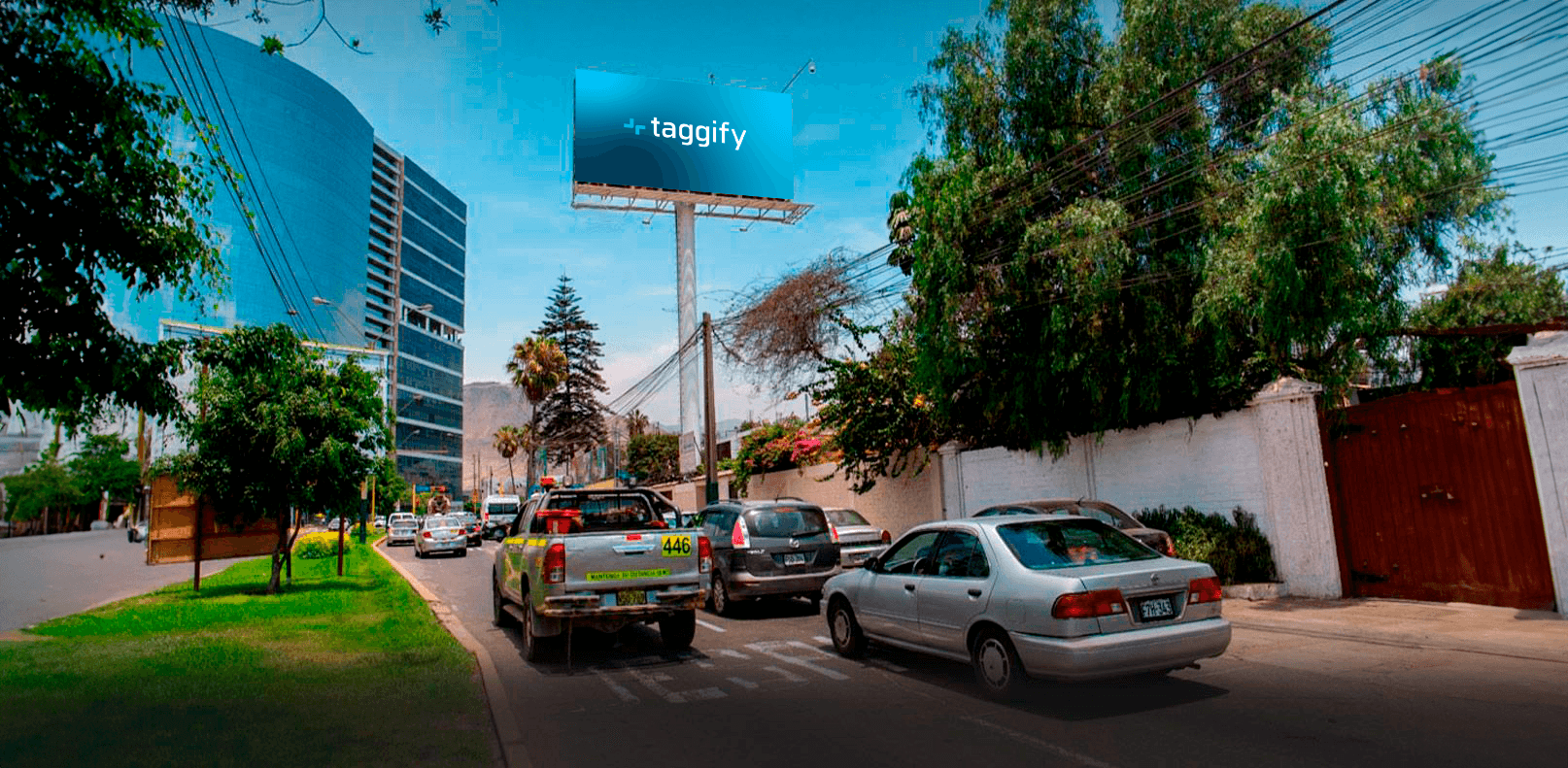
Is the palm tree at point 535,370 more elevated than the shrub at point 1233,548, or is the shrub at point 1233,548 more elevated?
the palm tree at point 535,370

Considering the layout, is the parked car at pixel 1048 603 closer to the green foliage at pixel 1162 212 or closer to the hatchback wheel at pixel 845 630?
the hatchback wheel at pixel 845 630

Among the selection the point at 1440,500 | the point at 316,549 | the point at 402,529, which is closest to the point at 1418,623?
the point at 1440,500

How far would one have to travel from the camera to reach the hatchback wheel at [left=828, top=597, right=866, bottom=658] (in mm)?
8984

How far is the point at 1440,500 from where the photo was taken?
10781mm

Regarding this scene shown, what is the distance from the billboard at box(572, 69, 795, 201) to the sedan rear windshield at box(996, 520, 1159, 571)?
106 feet

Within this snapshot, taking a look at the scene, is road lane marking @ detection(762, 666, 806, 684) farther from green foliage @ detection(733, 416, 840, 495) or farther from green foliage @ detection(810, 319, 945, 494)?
green foliage @ detection(733, 416, 840, 495)

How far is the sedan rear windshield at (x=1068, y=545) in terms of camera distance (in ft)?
23.3

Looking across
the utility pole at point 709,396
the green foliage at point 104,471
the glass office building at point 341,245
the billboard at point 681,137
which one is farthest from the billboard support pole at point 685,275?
the green foliage at point 104,471

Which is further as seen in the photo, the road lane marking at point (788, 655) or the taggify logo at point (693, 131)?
the taggify logo at point (693, 131)

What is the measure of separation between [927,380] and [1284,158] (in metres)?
6.90

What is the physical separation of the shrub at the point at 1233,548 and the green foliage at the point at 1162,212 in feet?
5.70

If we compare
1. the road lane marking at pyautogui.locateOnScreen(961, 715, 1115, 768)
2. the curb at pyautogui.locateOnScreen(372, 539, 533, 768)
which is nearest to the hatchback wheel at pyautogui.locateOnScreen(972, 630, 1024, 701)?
the road lane marking at pyautogui.locateOnScreen(961, 715, 1115, 768)

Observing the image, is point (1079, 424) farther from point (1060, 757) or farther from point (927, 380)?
point (1060, 757)

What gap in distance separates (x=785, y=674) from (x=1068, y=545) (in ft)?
9.74
